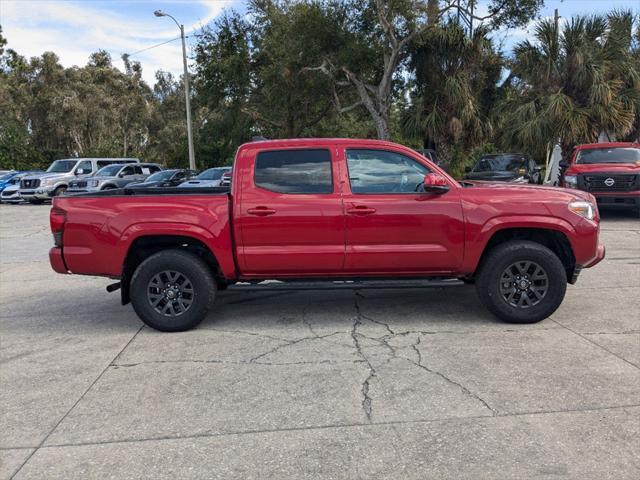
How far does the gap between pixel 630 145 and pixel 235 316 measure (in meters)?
12.3

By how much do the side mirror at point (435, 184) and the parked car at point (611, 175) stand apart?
9.63m

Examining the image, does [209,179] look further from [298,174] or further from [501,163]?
[298,174]

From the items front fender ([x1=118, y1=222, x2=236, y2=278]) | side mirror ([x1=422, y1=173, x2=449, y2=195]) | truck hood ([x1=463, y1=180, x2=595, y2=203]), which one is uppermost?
side mirror ([x1=422, y1=173, x2=449, y2=195])

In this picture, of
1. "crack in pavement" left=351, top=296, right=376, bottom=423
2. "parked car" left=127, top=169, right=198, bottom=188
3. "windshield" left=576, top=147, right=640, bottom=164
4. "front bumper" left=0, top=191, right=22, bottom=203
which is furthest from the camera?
"front bumper" left=0, top=191, right=22, bottom=203

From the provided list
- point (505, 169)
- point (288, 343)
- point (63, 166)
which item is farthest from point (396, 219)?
point (63, 166)

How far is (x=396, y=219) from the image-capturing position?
18.0 ft

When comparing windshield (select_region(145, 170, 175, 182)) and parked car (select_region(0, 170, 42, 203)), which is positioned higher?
windshield (select_region(145, 170, 175, 182))

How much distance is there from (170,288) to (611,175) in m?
11.6

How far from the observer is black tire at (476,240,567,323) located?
550 centimetres

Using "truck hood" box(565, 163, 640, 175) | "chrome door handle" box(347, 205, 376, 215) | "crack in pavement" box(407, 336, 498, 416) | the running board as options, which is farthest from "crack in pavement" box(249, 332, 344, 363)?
"truck hood" box(565, 163, 640, 175)

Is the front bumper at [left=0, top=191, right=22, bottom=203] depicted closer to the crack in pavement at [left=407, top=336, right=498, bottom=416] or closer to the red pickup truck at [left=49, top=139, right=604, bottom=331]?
the red pickup truck at [left=49, top=139, right=604, bottom=331]

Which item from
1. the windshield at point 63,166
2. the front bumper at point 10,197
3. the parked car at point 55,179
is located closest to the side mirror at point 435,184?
the parked car at point 55,179

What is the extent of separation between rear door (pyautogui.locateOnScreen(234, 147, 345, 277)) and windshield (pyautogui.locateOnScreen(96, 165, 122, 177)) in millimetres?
19073

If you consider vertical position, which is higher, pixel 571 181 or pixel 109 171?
pixel 109 171
